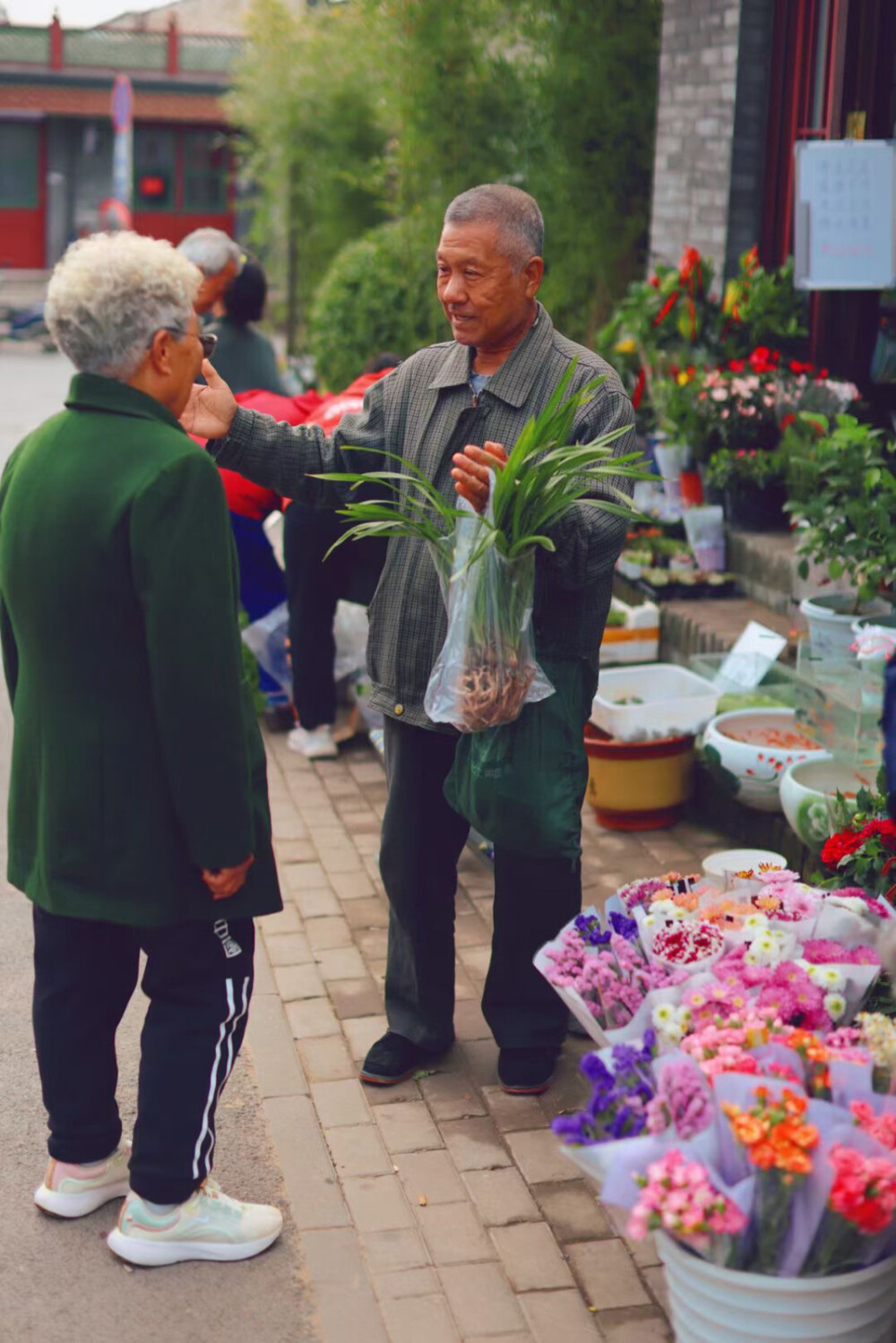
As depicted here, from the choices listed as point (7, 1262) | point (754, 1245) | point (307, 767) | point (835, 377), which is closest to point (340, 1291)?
point (7, 1262)

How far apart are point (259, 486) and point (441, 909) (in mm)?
2462

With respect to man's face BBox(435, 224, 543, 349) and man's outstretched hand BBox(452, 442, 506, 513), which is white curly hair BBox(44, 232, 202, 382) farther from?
man's face BBox(435, 224, 543, 349)

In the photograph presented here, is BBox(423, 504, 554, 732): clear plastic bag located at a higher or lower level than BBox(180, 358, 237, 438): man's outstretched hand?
lower

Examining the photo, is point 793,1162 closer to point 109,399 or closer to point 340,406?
point 109,399

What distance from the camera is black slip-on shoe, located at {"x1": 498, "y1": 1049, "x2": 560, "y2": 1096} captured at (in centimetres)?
382

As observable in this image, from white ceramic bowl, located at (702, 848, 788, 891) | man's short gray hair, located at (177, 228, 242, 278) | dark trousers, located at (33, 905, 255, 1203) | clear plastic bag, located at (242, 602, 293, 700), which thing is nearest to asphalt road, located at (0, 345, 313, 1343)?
dark trousers, located at (33, 905, 255, 1203)

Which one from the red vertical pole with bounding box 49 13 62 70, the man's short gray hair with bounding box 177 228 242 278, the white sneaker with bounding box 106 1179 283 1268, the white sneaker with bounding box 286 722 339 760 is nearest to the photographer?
the white sneaker with bounding box 106 1179 283 1268

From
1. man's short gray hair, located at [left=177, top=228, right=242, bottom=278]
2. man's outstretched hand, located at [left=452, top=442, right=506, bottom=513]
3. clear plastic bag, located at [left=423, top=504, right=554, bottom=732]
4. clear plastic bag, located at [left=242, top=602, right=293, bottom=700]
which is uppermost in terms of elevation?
man's short gray hair, located at [left=177, top=228, right=242, bottom=278]

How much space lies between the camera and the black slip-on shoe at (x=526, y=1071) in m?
3.82

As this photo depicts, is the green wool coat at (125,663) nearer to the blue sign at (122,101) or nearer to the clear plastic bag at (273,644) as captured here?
the clear plastic bag at (273,644)

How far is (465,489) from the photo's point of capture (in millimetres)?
3293

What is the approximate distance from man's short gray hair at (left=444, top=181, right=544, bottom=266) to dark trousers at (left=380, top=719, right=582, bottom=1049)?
3.68ft

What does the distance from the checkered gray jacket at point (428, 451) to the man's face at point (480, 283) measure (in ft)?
0.39

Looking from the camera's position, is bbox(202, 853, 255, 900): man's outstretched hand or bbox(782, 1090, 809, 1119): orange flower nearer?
bbox(782, 1090, 809, 1119): orange flower
